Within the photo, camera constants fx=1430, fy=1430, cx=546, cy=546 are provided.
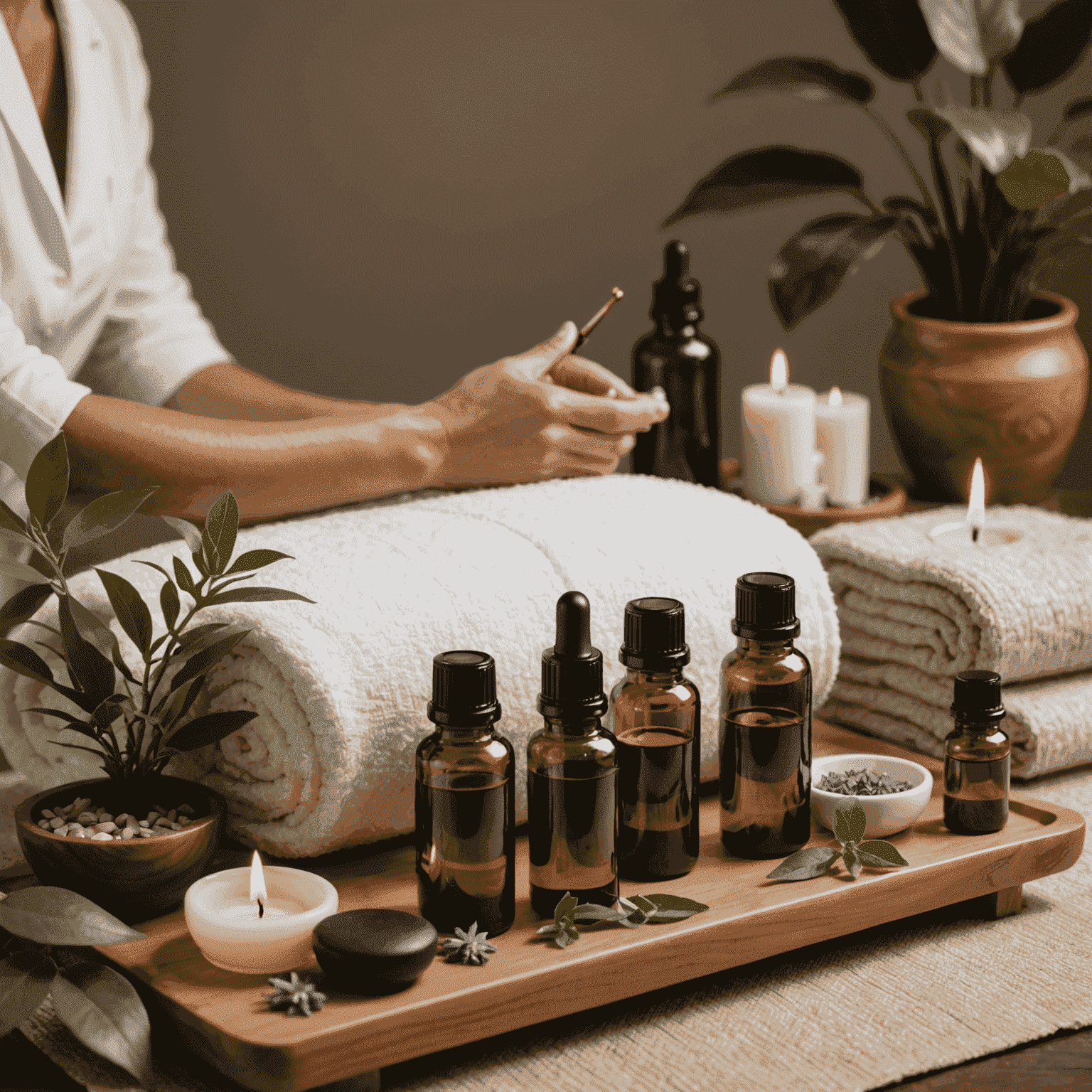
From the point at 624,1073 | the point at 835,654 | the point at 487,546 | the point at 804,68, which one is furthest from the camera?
the point at 804,68

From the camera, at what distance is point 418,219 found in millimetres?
1376

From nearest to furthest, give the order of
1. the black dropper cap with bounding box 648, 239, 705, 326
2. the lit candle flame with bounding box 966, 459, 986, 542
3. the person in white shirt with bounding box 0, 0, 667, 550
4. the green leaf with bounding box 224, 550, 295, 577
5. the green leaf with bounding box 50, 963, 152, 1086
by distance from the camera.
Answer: the green leaf with bounding box 50, 963, 152, 1086 < the green leaf with bounding box 224, 550, 295, 577 < the person in white shirt with bounding box 0, 0, 667, 550 < the lit candle flame with bounding box 966, 459, 986, 542 < the black dropper cap with bounding box 648, 239, 705, 326

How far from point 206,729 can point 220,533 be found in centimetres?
10

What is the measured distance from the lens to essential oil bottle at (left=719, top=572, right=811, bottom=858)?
769mm

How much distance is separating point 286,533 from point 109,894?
0.25 meters

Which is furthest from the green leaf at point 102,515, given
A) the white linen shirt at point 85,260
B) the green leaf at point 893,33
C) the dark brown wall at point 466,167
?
the green leaf at point 893,33

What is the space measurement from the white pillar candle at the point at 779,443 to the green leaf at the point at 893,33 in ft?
0.95

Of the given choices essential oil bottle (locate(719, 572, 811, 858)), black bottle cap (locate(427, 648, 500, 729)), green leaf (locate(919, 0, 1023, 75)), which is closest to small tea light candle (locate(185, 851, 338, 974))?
black bottle cap (locate(427, 648, 500, 729))

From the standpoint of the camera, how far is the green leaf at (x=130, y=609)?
71 cm

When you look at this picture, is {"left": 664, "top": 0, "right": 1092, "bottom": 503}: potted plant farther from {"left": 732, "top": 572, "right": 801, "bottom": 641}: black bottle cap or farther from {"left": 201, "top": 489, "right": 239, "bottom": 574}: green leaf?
{"left": 201, "top": 489, "right": 239, "bottom": 574}: green leaf

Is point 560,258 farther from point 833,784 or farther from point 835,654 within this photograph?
point 833,784

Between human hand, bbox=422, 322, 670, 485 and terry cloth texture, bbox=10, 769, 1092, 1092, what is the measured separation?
38 cm

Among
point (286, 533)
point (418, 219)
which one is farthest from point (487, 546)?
point (418, 219)

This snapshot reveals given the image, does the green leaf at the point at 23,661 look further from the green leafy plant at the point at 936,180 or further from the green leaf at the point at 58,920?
→ the green leafy plant at the point at 936,180
